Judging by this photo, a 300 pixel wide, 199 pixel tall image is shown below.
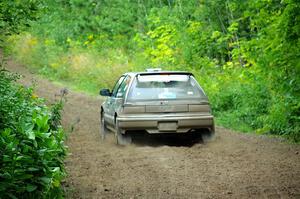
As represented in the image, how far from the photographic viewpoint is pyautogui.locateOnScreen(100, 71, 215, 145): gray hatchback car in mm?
12125

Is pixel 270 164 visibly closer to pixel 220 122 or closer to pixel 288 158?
pixel 288 158

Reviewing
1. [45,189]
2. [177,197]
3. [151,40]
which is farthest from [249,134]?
[151,40]

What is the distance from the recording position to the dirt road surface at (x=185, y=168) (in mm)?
8180

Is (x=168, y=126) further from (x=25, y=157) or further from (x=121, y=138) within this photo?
(x=25, y=157)

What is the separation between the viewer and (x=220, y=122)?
53.5 feet

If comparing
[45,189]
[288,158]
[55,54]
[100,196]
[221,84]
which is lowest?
[55,54]

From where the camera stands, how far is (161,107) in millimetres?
12195

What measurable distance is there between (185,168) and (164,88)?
303 centimetres

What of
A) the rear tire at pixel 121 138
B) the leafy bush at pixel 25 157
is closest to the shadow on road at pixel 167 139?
the rear tire at pixel 121 138

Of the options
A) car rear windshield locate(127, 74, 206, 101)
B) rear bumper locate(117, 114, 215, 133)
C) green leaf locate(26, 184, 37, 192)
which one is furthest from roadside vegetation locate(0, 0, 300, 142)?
green leaf locate(26, 184, 37, 192)

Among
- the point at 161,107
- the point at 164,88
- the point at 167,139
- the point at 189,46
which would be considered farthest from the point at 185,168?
the point at 189,46

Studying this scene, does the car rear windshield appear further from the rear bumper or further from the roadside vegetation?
the roadside vegetation

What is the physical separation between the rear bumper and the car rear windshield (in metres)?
0.42

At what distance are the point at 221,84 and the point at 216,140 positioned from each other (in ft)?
21.8
